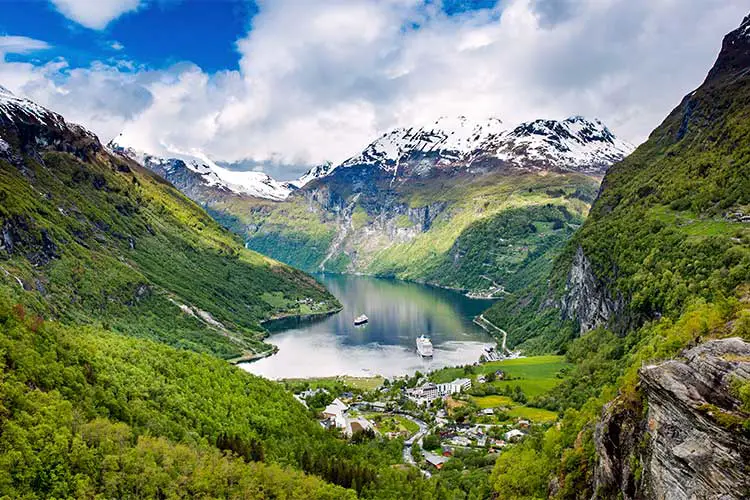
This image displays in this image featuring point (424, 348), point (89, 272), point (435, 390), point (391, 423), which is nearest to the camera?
point (391, 423)

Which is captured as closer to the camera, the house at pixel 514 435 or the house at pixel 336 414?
the house at pixel 514 435

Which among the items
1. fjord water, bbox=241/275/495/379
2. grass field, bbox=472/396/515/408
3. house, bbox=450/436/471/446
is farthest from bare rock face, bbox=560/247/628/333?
house, bbox=450/436/471/446

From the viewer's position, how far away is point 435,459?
73.6m

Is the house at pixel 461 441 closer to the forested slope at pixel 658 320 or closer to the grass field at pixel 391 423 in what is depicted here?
the grass field at pixel 391 423

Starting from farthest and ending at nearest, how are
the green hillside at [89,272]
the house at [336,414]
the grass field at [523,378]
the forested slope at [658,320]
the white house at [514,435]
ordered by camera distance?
1. the green hillside at [89,272]
2. the grass field at [523,378]
3. the house at [336,414]
4. the white house at [514,435]
5. the forested slope at [658,320]

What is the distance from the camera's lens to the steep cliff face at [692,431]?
17.9m

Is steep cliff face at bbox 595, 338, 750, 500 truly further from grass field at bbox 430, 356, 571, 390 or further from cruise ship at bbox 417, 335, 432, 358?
cruise ship at bbox 417, 335, 432, 358

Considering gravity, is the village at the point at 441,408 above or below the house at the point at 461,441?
above

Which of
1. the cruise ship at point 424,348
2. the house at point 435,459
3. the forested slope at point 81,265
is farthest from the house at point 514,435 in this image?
the forested slope at point 81,265

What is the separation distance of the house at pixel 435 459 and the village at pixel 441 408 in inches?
5.0

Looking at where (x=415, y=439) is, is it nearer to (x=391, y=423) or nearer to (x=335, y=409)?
(x=391, y=423)

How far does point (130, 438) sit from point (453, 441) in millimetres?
46100

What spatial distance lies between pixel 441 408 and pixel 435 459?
24.5 m

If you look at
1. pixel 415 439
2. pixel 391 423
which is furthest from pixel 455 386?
pixel 415 439
